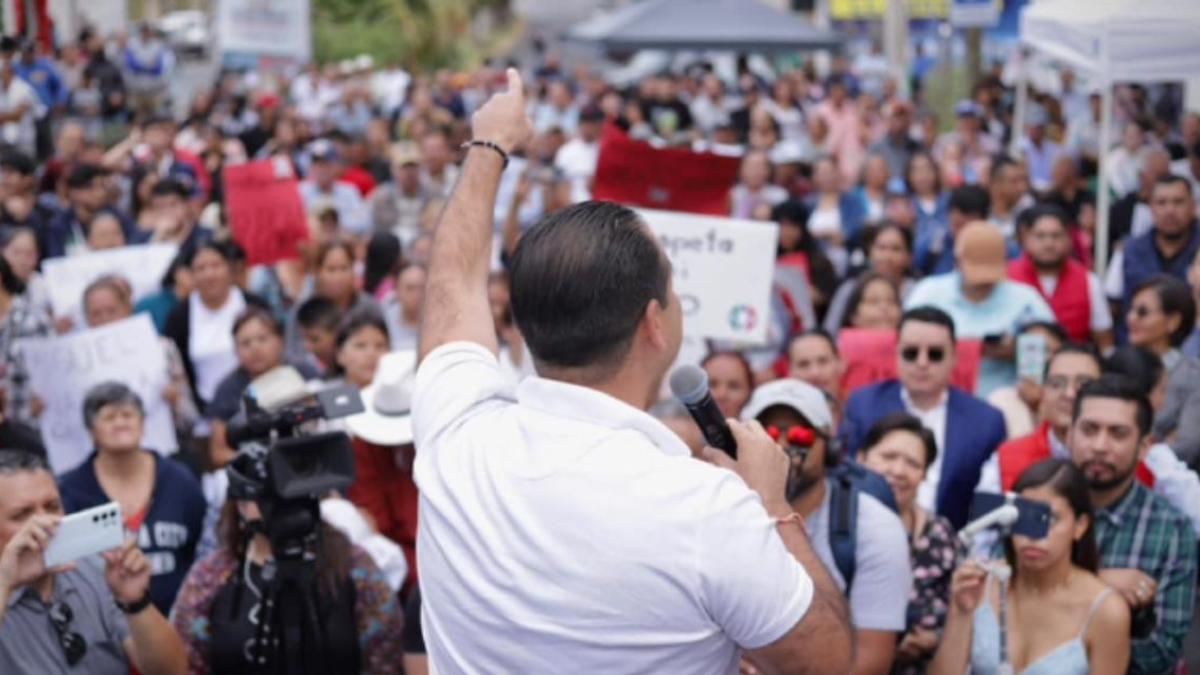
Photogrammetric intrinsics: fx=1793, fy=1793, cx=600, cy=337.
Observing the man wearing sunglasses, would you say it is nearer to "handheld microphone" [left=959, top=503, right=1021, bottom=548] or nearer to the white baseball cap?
the white baseball cap

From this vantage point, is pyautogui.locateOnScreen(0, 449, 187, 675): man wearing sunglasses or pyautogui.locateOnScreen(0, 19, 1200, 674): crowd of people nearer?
pyautogui.locateOnScreen(0, 449, 187, 675): man wearing sunglasses

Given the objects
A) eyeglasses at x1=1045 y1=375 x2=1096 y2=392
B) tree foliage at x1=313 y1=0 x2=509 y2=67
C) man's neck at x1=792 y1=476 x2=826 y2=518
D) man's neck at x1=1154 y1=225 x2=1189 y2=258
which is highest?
tree foliage at x1=313 y1=0 x2=509 y2=67

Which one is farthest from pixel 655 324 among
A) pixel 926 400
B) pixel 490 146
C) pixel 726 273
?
pixel 726 273

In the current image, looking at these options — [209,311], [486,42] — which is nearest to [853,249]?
[209,311]

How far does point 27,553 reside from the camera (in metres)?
4.14

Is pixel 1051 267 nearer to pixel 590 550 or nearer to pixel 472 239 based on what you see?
pixel 472 239

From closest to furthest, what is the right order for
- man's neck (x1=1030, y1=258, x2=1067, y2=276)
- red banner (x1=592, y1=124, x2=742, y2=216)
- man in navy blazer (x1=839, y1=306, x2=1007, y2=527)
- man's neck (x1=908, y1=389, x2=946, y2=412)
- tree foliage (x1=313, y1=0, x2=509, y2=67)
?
1. man in navy blazer (x1=839, y1=306, x2=1007, y2=527)
2. man's neck (x1=908, y1=389, x2=946, y2=412)
3. red banner (x1=592, y1=124, x2=742, y2=216)
4. man's neck (x1=1030, y1=258, x2=1067, y2=276)
5. tree foliage (x1=313, y1=0, x2=509, y2=67)

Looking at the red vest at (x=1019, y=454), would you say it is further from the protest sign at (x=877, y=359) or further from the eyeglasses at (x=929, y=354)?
the protest sign at (x=877, y=359)

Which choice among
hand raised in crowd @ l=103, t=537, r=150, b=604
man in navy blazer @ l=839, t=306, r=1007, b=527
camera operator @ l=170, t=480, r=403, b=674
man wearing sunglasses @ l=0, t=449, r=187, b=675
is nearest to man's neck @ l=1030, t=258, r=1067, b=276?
man in navy blazer @ l=839, t=306, r=1007, b=527

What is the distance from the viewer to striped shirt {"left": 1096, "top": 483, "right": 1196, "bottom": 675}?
5012mm

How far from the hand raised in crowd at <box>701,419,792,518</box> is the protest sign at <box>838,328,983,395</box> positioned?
5203 millimetres

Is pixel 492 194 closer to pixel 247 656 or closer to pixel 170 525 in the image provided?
pixel 247 656

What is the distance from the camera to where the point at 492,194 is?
2.86m

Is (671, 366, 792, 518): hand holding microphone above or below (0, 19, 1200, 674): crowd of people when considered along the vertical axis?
above
